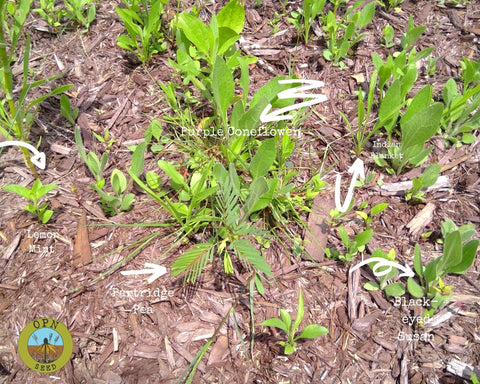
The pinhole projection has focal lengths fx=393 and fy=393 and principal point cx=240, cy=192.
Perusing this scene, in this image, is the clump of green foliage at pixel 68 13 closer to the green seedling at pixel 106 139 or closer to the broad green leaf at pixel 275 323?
the green seedling at pixel 106 139

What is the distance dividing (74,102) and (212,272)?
1188 mm

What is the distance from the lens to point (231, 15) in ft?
6.24

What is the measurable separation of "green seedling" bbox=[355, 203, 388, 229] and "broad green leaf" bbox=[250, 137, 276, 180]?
473mm

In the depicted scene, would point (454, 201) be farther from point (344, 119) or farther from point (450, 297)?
point (344, 119)

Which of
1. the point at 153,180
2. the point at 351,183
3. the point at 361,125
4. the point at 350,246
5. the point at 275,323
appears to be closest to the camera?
the point at 275,323

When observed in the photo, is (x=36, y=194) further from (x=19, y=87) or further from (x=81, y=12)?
(x=81, y=12)

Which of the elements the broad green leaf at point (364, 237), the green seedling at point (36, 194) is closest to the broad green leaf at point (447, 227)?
the broad green leaf at point (364, 237)

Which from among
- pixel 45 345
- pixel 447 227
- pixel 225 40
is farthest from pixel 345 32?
pixel 45 345

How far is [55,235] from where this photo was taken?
5.57 feet

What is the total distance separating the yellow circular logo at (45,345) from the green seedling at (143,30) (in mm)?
1386

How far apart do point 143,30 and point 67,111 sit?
591 millimetres

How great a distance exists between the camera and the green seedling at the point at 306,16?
2.16m

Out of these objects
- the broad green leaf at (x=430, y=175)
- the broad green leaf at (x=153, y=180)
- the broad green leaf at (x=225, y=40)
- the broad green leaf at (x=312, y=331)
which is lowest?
the broad green leaf at (x=312, y=331)

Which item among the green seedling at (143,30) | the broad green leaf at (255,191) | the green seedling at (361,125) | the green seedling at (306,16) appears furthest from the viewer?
the green seedling at (306,16)
